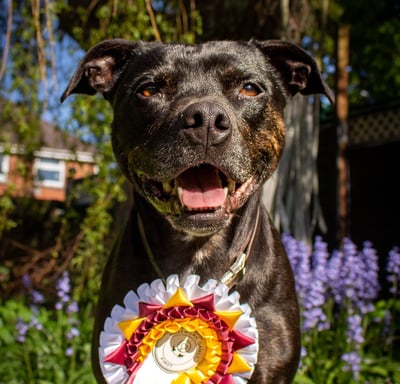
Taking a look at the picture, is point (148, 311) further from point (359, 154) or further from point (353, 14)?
point (353, 14)

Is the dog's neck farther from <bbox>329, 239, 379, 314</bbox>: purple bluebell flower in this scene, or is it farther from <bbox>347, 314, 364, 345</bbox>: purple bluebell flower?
<bbox>329, 239, 379, 314</bbox>: purple bluebell flower

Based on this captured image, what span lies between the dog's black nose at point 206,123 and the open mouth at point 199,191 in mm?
213

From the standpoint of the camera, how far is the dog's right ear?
293 centimetres

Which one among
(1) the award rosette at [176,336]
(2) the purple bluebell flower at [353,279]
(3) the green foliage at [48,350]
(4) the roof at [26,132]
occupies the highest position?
(4) the roof at [26,132]

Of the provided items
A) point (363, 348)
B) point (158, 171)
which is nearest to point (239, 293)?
point (158, 171)

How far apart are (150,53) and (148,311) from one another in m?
1.27

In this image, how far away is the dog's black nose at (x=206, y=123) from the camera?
222 centimetres

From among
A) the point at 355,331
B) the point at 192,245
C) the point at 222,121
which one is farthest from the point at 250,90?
the point at 355,331

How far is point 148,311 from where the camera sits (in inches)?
97.6

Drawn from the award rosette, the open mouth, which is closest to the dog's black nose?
the open mouth

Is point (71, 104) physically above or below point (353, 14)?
below

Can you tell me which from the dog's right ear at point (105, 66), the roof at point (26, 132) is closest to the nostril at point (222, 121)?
the dog's right ear at point (105, 66)

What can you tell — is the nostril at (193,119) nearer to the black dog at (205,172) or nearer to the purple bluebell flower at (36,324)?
the black dog at (205,172)

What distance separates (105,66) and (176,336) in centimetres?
151
